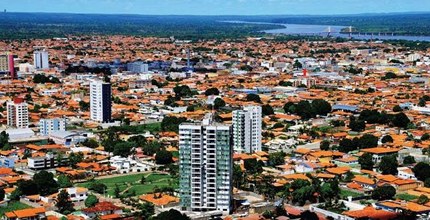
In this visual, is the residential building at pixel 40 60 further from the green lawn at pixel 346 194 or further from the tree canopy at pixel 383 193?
the tree canopy at pixel 383 193

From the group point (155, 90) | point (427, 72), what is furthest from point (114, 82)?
point (427, 72)

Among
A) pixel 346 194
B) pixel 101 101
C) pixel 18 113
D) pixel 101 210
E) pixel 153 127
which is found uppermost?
pixel 101 101

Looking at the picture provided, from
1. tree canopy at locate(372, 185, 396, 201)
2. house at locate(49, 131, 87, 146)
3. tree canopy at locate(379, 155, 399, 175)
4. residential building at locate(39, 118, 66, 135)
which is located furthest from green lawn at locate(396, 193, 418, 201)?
residential building at locate(39, 118, 66, 135)

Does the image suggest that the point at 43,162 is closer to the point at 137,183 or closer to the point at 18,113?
the point at 137,183

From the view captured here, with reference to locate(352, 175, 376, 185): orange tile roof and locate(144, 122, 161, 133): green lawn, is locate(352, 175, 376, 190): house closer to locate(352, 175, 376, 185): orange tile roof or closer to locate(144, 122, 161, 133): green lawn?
locate(352, 175, 376, 185): orange tile roof

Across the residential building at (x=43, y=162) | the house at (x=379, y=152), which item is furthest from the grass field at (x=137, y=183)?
the house at (x=379, y=152)

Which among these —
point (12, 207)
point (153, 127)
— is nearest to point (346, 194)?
point (12, 207)

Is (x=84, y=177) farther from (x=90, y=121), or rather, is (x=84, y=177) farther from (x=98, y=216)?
(x=90, y=121)
